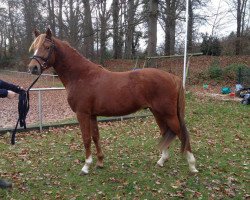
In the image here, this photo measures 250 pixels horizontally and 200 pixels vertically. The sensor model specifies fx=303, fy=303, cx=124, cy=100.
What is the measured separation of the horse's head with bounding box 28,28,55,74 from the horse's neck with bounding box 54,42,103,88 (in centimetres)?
21

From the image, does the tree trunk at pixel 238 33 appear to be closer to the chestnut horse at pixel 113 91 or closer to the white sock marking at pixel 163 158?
the white sock marking at pixel 163 158

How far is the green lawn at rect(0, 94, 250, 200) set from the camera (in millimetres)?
4402

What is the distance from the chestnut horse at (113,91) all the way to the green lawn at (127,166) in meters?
0.43

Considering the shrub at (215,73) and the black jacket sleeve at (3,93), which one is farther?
the shrub at (215,73)

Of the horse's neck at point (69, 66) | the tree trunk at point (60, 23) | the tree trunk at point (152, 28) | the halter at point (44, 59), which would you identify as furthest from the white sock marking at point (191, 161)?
the tree trunk at point (60, 23)

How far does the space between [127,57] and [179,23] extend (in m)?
5.94

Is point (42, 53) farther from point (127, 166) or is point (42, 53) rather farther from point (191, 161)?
point (191, 161)

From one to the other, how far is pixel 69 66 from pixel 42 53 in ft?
1.75

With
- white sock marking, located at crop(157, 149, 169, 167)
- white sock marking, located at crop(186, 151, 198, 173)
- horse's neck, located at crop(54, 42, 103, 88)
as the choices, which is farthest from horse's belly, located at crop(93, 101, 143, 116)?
white sock marking, located at crop(186, 151, 198, 173)

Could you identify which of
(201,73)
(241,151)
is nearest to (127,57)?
(201,73)

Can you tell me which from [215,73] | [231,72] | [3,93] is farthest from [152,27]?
[3,93]

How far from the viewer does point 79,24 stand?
23.9 meters

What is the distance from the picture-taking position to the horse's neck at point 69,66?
505 centimetres

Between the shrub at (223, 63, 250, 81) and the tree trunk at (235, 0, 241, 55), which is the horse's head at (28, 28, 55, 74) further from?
the tree trunk at (235, 0, 241, 55)
